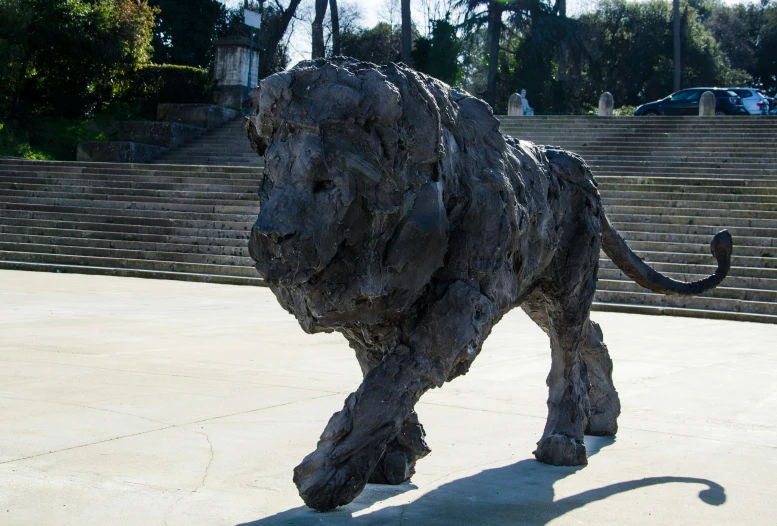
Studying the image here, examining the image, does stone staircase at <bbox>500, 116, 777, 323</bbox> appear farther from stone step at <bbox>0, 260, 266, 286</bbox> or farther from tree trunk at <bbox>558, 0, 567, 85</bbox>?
tree trunk at <bbox>558, 0, 567, 85</bbox>

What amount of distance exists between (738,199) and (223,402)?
46.8 ft

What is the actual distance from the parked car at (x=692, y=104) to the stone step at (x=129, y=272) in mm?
21011

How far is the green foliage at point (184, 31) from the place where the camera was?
133 feet

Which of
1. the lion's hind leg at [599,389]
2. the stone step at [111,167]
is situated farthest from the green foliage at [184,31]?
the lion's hind leg at [599,389]

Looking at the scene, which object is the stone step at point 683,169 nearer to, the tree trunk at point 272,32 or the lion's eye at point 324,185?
the lion's eye at point 324,185

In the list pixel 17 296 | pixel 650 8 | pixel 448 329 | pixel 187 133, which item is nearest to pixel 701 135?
pixel 187 133

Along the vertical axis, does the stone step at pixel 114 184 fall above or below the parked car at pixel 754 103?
below

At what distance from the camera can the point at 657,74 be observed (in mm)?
48406

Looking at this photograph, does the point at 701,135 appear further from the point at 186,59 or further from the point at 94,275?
the point at 186,59

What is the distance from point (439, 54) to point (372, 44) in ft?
22.6

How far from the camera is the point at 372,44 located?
4822cm

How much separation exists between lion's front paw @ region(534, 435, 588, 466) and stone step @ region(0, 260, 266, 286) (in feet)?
37.7

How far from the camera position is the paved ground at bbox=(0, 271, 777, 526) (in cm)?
373

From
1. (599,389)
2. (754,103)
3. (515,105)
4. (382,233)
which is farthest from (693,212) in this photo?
(515,105)
